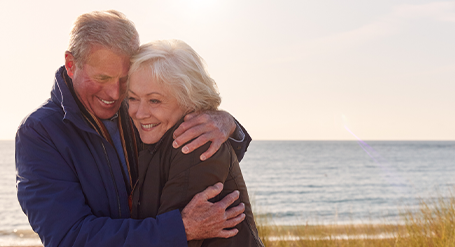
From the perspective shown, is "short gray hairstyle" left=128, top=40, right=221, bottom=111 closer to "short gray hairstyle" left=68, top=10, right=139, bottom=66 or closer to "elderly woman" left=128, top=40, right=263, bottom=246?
"elderly woman" left=128, top=40, right=263, bottom=246

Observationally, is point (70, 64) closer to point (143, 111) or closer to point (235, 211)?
point (143, 111)

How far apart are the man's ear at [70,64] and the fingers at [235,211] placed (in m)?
1.26

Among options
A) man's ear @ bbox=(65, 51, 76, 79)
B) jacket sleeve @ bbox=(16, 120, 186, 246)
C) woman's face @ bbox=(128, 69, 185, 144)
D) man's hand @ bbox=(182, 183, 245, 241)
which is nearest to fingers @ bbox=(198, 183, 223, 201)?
man's hand @ bbox=(182, 183, 245, 241)

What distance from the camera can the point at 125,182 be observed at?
2080 millimetres

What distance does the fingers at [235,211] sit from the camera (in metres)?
1.80

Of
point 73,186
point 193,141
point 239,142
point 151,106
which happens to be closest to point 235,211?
point 193,141

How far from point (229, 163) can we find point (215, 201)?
8.2 inches

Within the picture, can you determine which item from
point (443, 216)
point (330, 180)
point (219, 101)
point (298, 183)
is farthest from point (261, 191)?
point (219, 101)

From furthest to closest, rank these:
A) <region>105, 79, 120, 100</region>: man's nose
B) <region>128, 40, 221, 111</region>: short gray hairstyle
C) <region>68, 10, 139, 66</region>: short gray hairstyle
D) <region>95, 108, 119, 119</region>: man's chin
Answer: <region>95, 108, 119, 119</region>: man's chin → <region>105, 79, 120, 100</region>: man's nose → <region>68, 10, 139, 66</region>: short gray hairstyle → <region>128, 40, 221, 111</region>: short gray hairstyle

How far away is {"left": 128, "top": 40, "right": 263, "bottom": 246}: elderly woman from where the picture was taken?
1.72 m

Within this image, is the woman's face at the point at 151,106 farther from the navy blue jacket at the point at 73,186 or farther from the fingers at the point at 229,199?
the fingers at the point at 229,199

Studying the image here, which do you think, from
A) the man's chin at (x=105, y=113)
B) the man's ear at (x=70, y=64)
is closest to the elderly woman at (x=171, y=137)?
the man's chin at (x=105, y=113)

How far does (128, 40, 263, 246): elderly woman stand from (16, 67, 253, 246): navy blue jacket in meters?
0.11

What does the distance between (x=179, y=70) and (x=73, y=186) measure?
0.81 meters
